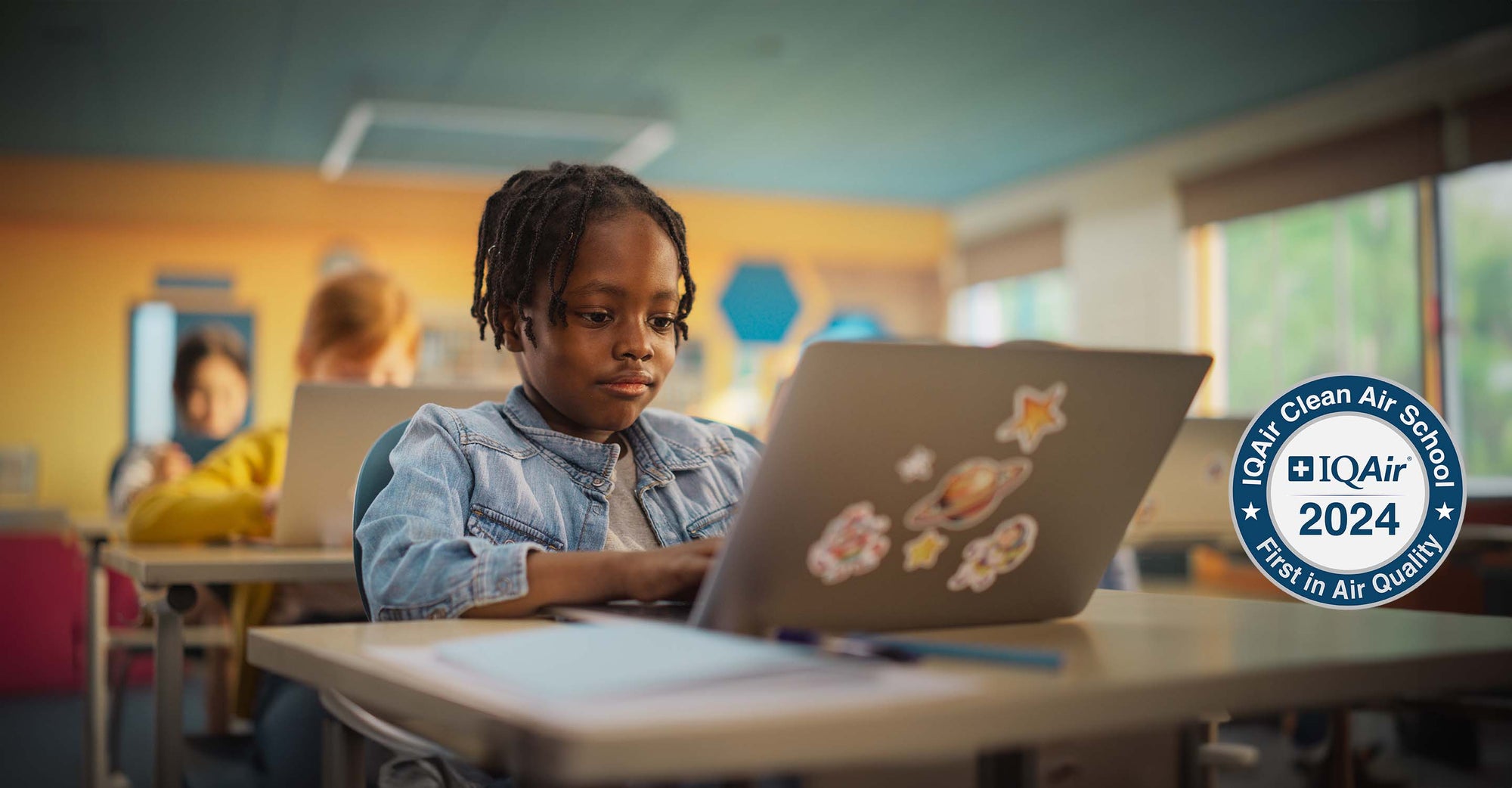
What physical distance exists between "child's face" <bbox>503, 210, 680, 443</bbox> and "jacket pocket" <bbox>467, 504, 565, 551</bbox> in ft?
0.47

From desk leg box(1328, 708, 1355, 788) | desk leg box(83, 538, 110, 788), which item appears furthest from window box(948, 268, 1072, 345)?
desk leg box(1328, 708, 1355, 788)

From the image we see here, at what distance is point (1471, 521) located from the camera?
11.7 feet

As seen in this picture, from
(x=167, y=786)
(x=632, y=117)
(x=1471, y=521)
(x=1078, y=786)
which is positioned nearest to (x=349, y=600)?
(x=167, y=786)

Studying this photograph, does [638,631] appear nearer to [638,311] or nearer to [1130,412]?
[1130,412]

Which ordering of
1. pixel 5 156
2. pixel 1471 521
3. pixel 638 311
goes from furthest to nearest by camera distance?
pixel 5 156, pixel 1471 521, pixel 638 311

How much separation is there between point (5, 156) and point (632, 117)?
3.15 metres

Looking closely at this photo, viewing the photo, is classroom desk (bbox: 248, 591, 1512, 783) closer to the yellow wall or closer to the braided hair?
the braided hair

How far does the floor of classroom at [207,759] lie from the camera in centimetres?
243

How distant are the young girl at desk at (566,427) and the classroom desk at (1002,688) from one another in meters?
0.12

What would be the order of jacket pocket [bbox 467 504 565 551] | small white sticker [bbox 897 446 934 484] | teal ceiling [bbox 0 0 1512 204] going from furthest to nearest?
teal ceiling [bbox 0 0 1512 204], jacket pocket [bbox 467 504 565 551], small white sticker [bbox 897 446 934 484]

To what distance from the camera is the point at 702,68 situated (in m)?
4.97

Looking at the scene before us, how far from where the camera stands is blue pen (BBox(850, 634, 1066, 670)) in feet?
2.07

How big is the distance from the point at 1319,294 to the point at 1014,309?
90.2 inches

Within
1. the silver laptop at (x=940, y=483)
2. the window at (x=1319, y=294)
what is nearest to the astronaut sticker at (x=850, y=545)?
the silver laptop at (x=940, y=483)
